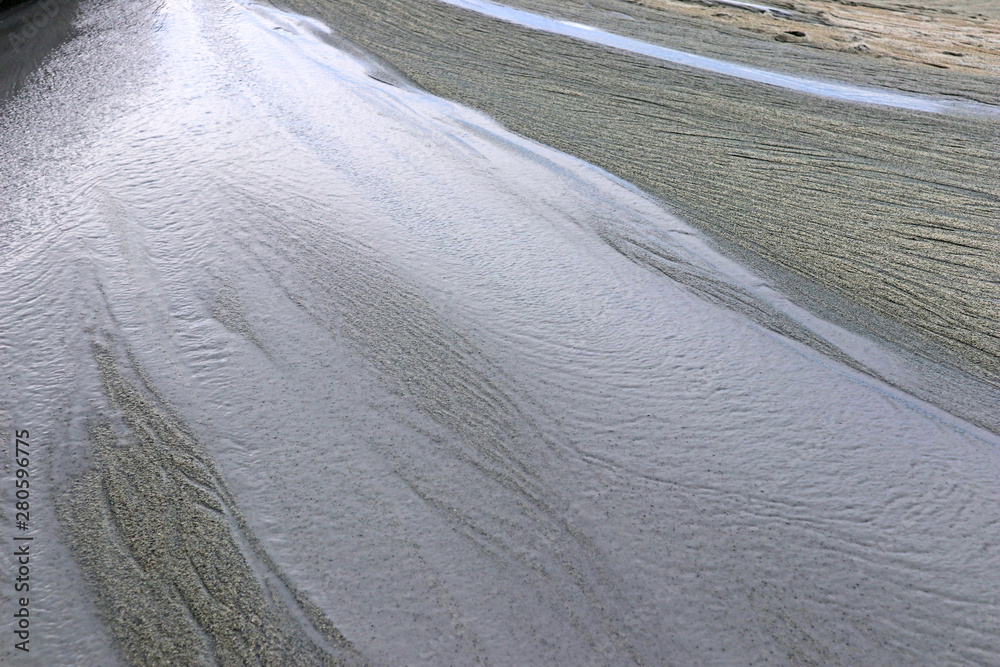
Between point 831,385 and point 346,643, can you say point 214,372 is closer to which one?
point 346,643

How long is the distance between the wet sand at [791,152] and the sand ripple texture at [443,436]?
25cm

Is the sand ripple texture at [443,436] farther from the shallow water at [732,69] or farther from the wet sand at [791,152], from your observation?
the shallow water at [732,69]

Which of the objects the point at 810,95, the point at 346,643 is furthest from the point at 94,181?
the point at 810,95

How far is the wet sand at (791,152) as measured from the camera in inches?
122

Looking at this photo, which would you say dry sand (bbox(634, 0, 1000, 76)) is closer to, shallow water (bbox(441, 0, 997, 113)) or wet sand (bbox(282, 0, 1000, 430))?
wet sand (bbox(282, 0, 1000, 430))

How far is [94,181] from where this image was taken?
3822 mm

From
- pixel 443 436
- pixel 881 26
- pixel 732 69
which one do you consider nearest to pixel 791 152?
pixel 732 69

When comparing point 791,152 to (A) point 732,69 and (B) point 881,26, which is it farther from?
(B) point 881,26

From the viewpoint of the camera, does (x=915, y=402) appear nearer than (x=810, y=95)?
Yes

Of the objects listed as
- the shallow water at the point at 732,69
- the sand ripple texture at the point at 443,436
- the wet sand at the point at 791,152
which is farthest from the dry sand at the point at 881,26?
the sand ripple texture at the point at 443,436

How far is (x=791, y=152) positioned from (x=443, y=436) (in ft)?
10.1

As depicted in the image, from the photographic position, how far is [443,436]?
246 centimetres

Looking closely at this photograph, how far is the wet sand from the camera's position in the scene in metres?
3.11

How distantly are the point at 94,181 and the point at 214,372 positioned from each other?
71.0 inches
